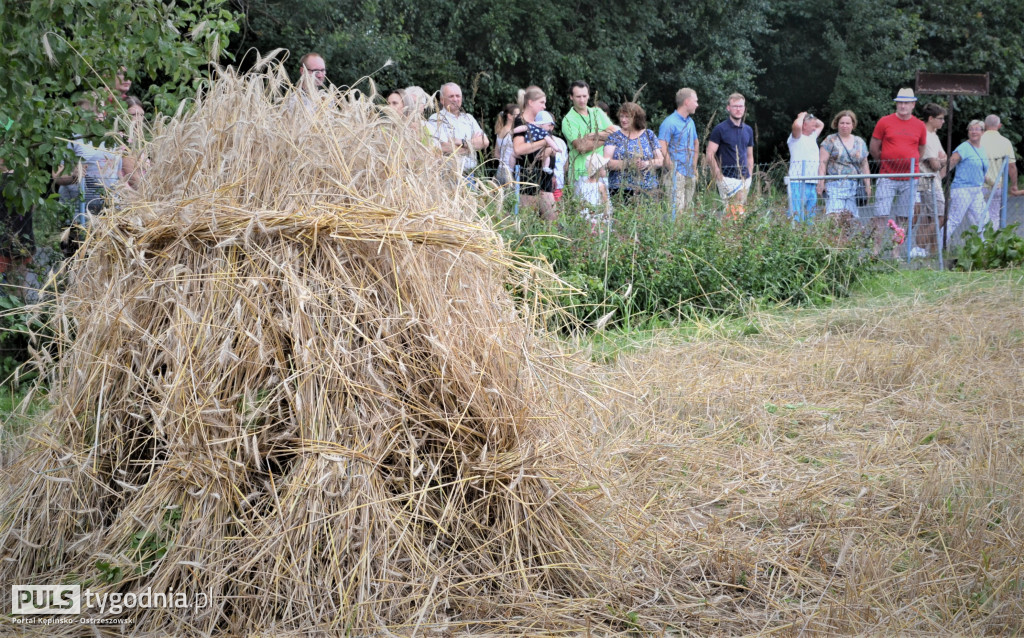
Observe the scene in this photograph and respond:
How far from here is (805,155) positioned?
11.3 meters

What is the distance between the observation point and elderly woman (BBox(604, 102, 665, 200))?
8.13 metres

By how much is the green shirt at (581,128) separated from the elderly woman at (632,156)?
0.16 meters

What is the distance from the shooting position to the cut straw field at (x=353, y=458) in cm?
277

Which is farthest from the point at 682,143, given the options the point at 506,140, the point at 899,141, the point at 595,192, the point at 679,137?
the point at 899,141

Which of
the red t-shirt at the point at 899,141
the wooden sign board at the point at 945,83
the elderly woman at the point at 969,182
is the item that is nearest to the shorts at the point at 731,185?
the red t-shirt at the point at 899,141

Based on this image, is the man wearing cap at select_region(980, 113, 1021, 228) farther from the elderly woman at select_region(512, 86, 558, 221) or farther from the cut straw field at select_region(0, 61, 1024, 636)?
the cut straw field at select_region(0, 61, 1024, 636)

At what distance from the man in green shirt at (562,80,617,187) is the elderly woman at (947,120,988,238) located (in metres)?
5.16

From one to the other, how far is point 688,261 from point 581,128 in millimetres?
2315

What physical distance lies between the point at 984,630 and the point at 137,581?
2.47 m

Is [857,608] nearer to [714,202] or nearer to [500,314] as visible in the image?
[500,314]

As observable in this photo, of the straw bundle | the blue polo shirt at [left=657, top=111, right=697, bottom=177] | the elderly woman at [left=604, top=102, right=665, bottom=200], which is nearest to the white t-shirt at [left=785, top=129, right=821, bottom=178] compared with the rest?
the blue polo shirt at [left=657, top=111, right=697, bottom=177]

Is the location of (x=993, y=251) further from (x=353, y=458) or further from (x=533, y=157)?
(x=353, y=458)

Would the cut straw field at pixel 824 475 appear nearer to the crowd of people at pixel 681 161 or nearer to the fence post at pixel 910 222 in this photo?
the crowd of people at pixel 681 161

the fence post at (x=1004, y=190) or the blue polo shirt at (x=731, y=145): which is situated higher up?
the blue polo shirt at (x=731, y=145)
